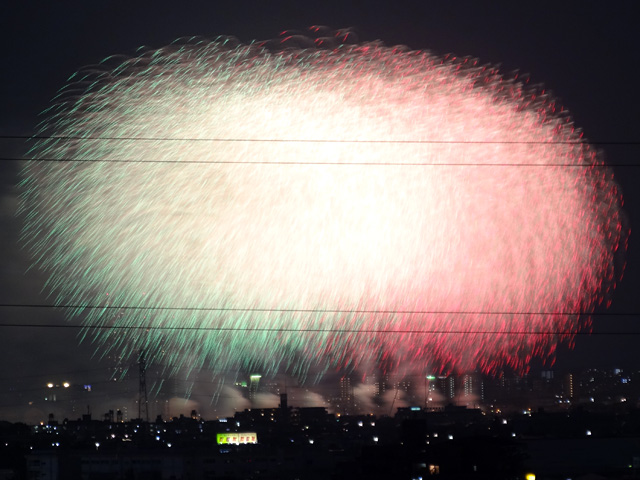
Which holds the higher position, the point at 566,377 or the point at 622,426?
the point at 566,377

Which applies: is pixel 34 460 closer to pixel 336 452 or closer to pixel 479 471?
pixel 336 452

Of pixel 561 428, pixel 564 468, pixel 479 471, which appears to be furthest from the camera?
pixel 561 428

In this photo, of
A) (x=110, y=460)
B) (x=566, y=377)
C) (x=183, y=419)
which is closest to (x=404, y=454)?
(x=110, y=460)

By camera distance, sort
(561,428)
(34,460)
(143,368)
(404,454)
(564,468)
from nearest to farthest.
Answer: (404,454)
(564,468)
(34,460)
(143,368)
(561,428)

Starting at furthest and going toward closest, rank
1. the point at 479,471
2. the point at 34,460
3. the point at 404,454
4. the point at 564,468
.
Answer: the point at 34,460 → the point at 564,468 → the point at 404,454 → the point at 479,471

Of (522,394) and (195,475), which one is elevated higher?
(522,394)

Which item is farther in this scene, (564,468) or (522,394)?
(522,394)

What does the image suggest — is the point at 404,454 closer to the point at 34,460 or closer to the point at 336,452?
the point at 336,452

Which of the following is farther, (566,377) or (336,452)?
(566,377)

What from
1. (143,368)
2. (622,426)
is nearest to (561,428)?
(622,426)
